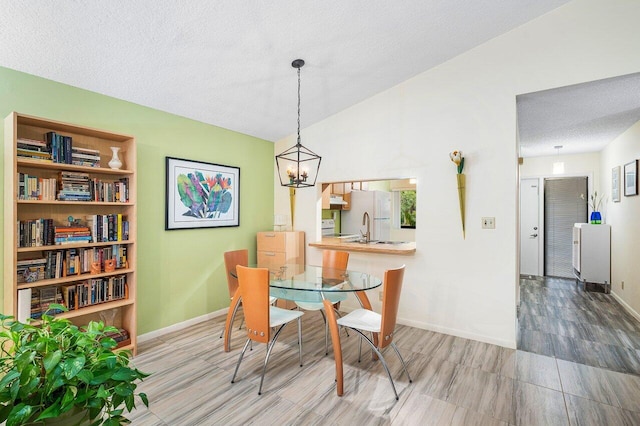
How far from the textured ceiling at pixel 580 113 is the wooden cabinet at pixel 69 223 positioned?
155 inches

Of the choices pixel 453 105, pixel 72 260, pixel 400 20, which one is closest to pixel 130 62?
pixel 72 260

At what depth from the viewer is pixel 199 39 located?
2416 mm

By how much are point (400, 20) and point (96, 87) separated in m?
2.66

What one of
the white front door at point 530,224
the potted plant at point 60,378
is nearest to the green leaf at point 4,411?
the potted plant at point 60,378

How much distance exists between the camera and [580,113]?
3449mm

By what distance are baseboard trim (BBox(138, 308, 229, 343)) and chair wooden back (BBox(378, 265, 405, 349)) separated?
2392mm

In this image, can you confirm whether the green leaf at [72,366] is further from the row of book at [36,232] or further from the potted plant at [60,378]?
the row of book at [36,232]

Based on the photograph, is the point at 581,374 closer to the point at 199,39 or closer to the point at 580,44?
the point at 580,44

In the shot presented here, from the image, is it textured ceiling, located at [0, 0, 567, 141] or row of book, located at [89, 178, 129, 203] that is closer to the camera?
textured ceiling, located at [0, 0, 567, 141]

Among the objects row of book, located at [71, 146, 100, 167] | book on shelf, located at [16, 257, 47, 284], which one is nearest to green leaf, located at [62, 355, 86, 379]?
book on shelf, located at [16, 257, 47, 284]

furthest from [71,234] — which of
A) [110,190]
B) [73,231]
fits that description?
[110,190]

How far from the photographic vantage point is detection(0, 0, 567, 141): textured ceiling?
6.92 feet

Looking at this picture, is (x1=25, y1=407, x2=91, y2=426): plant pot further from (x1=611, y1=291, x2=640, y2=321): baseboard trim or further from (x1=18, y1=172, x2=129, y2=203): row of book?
(x1=611, y1=291, x2=640, y2=321): baseboard trim

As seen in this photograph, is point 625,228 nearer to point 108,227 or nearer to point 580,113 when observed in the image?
point 580,113
